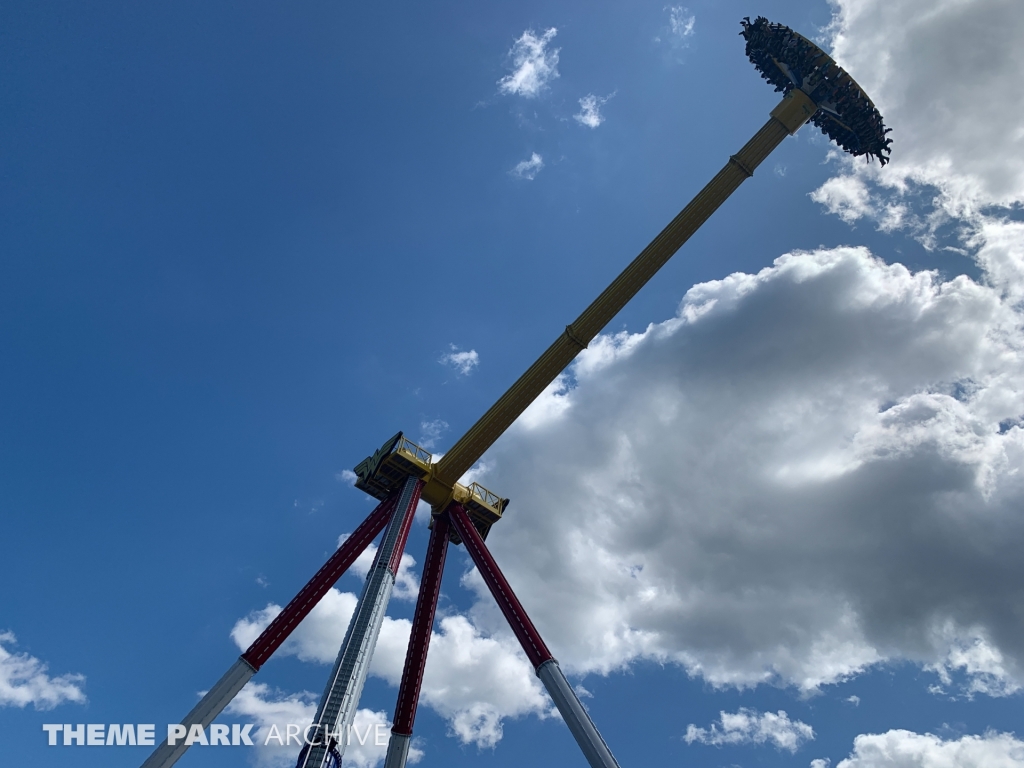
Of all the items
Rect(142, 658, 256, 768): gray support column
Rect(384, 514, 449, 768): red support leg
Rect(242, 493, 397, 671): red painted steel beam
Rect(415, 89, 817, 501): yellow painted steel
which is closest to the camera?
Rect(142, 658, 256, 768): gray support column

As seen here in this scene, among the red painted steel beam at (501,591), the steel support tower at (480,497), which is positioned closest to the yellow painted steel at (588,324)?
the steel support tower at (480,497)

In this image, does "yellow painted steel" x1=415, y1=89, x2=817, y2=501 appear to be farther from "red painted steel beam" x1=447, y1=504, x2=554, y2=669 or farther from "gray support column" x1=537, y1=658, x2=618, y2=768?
"gray support column" x1=537, y1=658, x2=618, y2=768

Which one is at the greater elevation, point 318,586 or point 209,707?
point 318,586

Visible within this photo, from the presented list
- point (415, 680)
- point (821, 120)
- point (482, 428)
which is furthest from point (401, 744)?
point (821, 120)

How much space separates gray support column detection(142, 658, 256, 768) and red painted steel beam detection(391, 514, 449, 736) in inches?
347

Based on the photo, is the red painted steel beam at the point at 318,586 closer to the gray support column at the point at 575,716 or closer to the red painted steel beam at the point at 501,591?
the red painted steel beam at the point at 501,591

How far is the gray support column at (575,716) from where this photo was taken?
92.0 feet

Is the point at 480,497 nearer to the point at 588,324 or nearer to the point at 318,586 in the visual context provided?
the point at 318,586

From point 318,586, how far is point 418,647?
709 cm

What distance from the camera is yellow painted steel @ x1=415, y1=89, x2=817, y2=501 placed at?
4069 cm

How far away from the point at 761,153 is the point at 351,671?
140 feet

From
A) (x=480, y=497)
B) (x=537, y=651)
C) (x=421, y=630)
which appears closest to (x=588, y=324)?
(x=480, y=497)

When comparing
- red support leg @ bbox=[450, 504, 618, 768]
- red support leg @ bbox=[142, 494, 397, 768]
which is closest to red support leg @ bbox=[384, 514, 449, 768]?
red support leg @ bbox=[450, 504, 618, 768]

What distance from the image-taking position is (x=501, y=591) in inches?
1448
